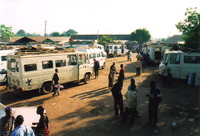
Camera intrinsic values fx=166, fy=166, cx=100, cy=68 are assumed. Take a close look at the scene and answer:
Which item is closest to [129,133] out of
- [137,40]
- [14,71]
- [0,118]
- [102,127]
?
[102,127]

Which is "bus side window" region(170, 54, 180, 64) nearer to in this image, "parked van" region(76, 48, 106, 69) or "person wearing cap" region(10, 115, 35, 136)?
"parked van" region(76, 48, 106, 69)

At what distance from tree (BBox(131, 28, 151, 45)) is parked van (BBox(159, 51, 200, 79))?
180 feet

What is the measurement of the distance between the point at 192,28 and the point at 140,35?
160ft

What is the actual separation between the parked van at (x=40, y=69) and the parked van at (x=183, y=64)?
21.3ft

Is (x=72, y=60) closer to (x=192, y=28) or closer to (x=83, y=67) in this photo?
(x=83, y=67)

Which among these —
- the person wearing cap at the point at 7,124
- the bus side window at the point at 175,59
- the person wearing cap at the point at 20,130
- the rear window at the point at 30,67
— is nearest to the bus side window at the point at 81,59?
the rear window at the point at 30,67

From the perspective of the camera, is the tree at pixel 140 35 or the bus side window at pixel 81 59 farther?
the tree at pixel 140 35

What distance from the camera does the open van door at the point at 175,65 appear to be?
12.0 meters

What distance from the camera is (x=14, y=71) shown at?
932cm

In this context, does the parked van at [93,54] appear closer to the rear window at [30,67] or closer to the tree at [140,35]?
the rear window at [30,67]

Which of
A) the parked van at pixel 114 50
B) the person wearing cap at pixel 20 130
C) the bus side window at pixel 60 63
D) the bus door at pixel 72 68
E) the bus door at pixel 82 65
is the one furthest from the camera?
the parked van at pixel 114 50

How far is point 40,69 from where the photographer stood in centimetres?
962

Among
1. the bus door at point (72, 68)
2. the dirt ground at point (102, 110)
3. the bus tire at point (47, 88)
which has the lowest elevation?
the dirt ground at point (102, 110)

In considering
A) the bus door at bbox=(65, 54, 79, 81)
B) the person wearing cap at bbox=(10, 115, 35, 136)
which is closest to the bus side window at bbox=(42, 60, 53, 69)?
the bus door at bbox=(65, 54, 79, 81)
